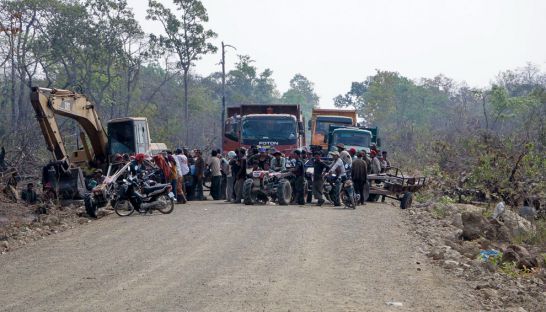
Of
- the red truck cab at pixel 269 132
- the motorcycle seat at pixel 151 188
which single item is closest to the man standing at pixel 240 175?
the motorcycle seat at pixel 151 188

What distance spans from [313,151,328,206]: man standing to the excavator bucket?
21.1 ft

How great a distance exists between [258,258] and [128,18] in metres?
43.4

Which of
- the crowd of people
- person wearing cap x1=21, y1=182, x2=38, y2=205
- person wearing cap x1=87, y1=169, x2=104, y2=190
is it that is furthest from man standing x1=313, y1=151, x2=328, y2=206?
person wearing cap x1=21, y1=182, x2=38, y2=205

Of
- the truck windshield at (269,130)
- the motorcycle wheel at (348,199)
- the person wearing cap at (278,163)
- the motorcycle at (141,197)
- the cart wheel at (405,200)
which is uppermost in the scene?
the truck windshield at (269,130)

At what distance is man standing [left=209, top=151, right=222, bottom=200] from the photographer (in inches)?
1019

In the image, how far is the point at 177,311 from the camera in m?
9.48

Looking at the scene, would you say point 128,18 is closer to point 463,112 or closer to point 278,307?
point 463,112

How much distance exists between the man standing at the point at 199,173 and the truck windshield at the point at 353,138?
6.84m

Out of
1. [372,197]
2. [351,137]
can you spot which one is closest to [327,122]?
[351,137]

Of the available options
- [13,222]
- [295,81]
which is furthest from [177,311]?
[295,81]

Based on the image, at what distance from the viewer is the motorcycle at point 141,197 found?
20000 millimetres

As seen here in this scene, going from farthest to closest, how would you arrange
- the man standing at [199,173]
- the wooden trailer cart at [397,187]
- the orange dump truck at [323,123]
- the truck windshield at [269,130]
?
1. the orange dump truck at [323,123]
2. the truck windshield at [269,130]
3. the man standing at [199,173]
4. the wooden trailer cart at [397,187]

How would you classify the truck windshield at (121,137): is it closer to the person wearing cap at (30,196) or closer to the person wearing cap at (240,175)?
the person wearing cap at (30,196)

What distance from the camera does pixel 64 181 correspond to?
22.6m
